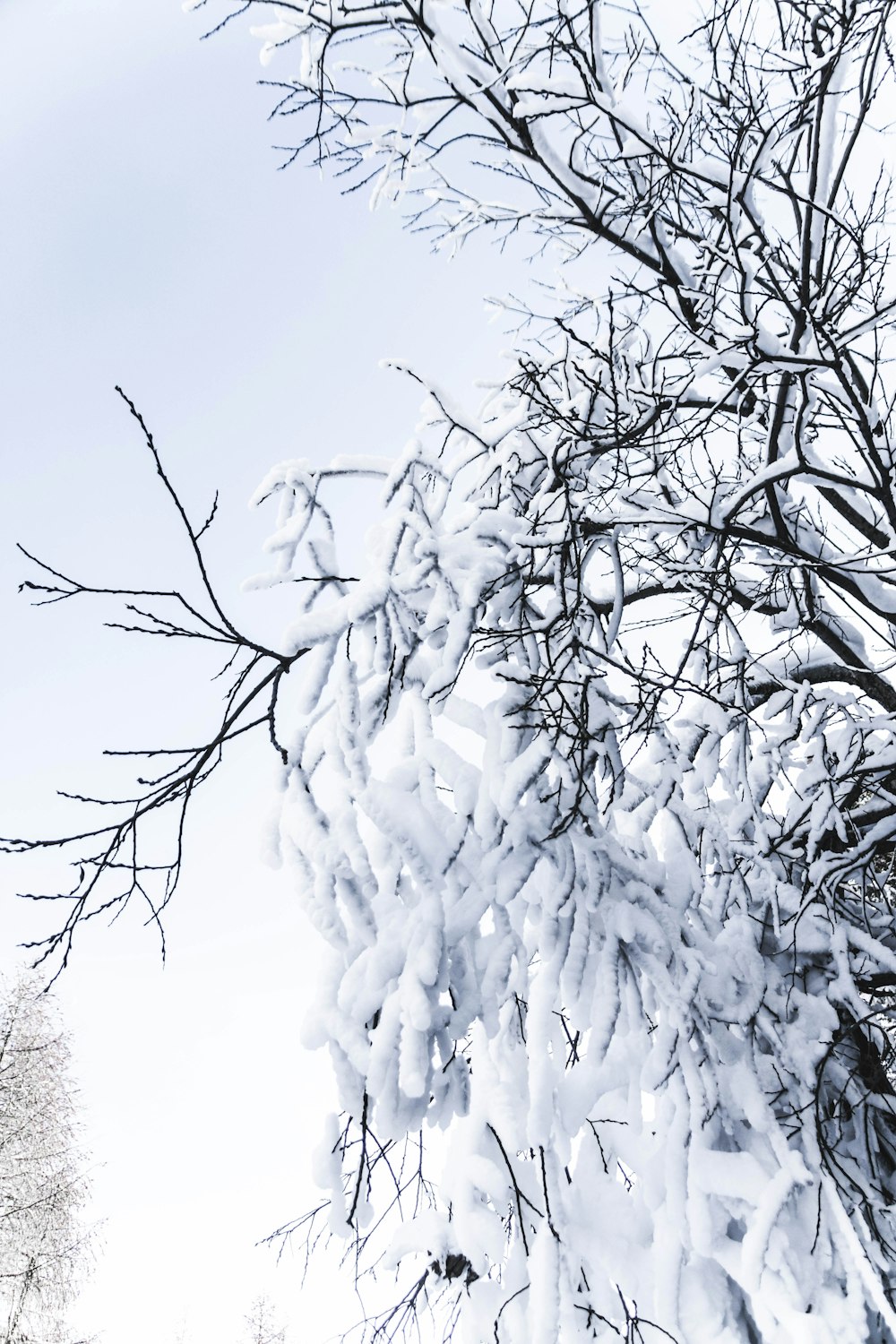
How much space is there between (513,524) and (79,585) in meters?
1.26

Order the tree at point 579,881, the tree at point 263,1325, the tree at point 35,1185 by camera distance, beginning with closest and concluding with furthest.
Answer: the tree at point 579,881 → the tree at point 35,1185 → the tree at point 263,1325

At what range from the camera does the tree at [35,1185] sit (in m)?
12.6

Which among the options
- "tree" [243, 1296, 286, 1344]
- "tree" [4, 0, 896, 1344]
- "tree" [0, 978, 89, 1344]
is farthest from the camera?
"tree" [243, 1296, 286, 1344]

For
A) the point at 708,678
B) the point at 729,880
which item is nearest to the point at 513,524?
the point at 729,880

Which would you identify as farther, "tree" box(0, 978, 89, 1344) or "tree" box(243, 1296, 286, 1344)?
"tree" box(243, 1296, 286, 1344)

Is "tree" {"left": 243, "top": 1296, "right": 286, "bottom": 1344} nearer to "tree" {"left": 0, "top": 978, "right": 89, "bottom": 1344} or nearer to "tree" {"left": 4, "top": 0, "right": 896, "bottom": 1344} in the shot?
"tree" {"left": 0, "top": 978, "right": 89, "bottom": 1344}

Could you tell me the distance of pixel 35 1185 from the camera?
42.6 feet

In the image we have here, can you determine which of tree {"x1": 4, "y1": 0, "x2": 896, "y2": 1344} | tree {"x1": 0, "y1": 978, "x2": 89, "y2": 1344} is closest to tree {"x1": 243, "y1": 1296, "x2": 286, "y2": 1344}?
tree {"x1": 0, "y1": 978, "x2": 89, "y2": 1344}

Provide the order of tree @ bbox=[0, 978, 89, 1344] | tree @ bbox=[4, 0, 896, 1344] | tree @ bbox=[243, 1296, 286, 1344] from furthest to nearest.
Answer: tree @ bbox=[243, 1296, 286, 1344]
tree @ bbox=[0, 978, 89, 1344]
tree @ bbox=[4, 0, 896, 1344]

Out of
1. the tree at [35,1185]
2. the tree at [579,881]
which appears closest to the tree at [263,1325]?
the tree at [35,1185]

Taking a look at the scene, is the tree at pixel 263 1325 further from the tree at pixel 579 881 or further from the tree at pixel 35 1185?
the tree at pixel 579 881

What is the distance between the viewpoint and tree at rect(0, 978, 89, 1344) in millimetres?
12578

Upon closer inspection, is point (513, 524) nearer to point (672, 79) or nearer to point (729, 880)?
point (729, 880)

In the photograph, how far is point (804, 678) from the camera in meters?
4.01
